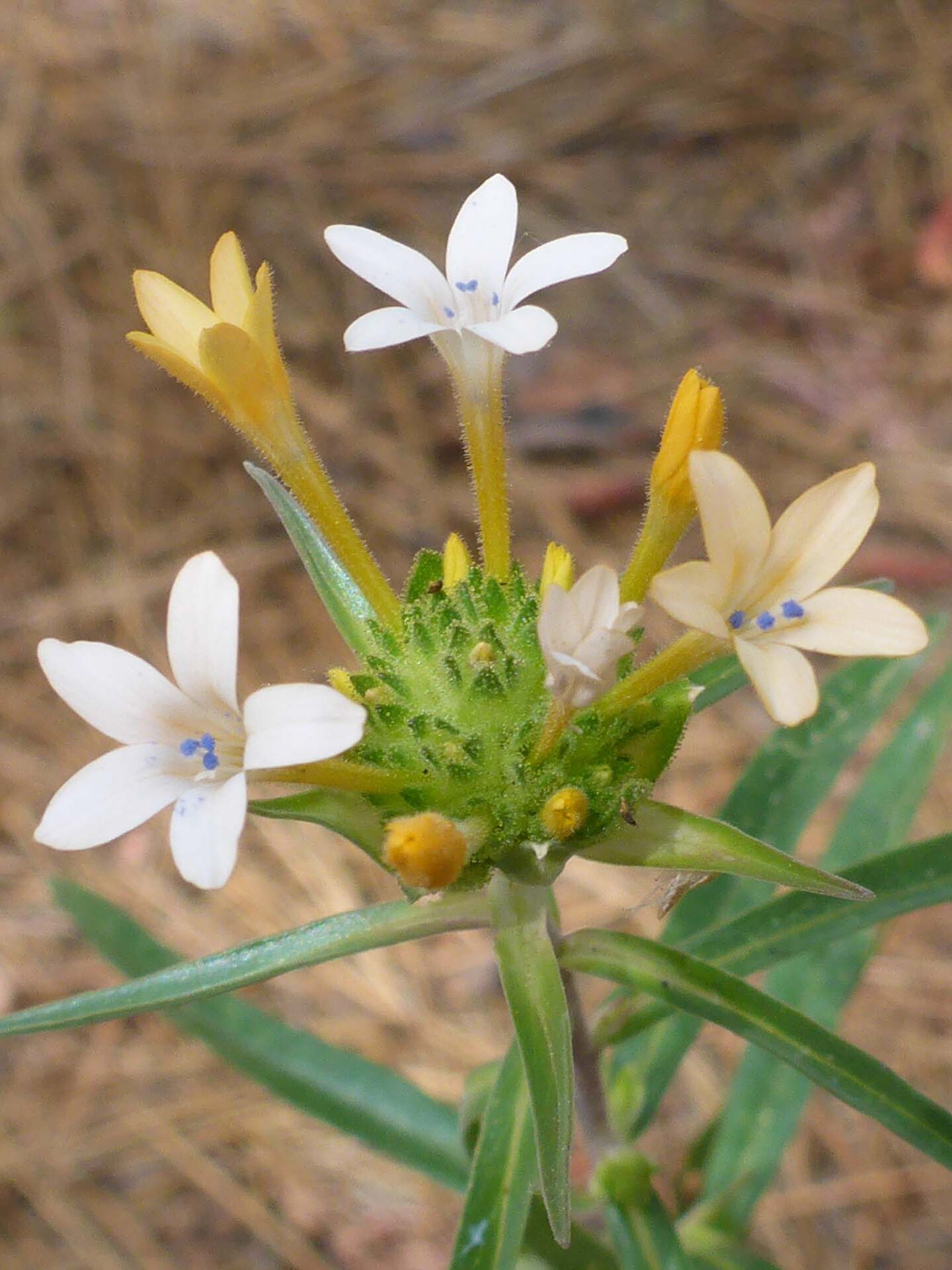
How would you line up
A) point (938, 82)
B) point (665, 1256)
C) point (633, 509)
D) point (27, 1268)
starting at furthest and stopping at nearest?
point (938, 82)
point (633, 509)
point (27, 1268)
point (665, 1256)

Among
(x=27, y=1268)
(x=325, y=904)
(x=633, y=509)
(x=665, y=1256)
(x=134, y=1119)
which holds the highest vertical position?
(x=633, y=509)

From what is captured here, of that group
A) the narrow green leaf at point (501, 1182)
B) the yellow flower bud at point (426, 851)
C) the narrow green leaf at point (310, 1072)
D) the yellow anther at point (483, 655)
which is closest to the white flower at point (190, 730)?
the yellow flower bud at point (426, 851)

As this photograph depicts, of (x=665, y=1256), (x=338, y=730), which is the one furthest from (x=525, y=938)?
(x=665, y=1256)

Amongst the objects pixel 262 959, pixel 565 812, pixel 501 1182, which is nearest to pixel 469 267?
pixel 565 812

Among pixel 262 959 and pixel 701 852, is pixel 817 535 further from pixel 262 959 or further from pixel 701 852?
pixel 262 959

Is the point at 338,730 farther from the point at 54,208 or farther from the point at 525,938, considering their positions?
the point at 54,208

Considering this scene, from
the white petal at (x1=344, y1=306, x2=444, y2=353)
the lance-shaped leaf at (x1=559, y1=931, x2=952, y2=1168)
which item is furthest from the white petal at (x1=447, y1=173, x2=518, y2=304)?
the lance-shaped leaf at (x1=559, y1=931, x2=952, y2=1168)

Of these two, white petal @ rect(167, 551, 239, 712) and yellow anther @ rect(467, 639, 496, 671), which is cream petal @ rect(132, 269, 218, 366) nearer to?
Result: white petal @ rect(167, 551, 239, 712)
